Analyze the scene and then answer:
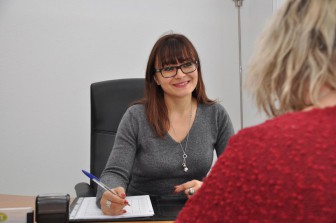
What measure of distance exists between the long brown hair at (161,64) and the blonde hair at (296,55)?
40.3 inches

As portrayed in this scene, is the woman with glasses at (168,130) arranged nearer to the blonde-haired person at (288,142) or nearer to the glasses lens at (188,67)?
the glasses lens at (188,67)

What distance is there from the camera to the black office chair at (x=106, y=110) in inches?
75.4

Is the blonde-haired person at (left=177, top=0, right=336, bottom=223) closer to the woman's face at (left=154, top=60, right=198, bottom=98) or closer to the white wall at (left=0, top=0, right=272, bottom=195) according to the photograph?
the woman's face at (left=154, top=60, right=198, bottom=98)

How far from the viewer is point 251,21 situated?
116 inches

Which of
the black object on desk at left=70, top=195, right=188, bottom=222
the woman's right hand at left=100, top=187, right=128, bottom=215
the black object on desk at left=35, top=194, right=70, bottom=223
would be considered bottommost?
the black object on desk at left=70, top=195, right=188, bottom=222

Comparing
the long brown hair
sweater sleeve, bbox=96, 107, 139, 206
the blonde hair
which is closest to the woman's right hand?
sweater sleeve, bbox=96, 107, 139, 206

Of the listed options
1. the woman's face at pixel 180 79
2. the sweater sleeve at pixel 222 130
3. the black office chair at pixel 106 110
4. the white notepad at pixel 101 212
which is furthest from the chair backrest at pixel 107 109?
the white notepad at pixel 101 212

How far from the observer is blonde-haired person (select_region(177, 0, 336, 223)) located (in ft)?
1.74

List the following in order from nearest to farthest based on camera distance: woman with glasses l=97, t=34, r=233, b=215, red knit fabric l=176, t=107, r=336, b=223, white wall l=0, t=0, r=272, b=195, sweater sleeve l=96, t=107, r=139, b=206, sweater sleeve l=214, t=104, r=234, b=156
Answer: red knit fabric l=176, t=107, r=336, b=223, sweater sleeve l=96, t=107, r=139, b=206, woman with glasses l=97, t=34, r=233, b=215, sweater sleeve l=214, t=104, r=234, b=156, white wall l=0, t=0, r=272, b=195

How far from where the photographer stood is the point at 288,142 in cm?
55

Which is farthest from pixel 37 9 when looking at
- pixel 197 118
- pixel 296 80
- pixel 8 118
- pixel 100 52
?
pixel 296 80

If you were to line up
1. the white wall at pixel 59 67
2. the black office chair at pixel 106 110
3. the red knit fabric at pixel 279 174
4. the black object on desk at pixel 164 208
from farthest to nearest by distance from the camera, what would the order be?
the white wall at pixel 59 67
the black office chair at pixel 106 110
the black object on desk at pixel 164 208
the red knit fabric at pixel 279 174

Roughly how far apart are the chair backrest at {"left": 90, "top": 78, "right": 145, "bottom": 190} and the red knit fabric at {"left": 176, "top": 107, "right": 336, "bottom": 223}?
1.35 meters

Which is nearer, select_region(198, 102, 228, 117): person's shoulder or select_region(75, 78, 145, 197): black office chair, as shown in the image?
Result: select_region(198, 102, 228, 117): person's shoulder
